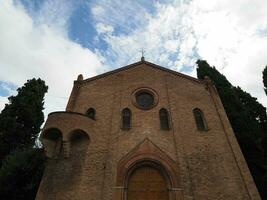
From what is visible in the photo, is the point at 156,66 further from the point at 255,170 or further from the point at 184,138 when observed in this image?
the point at 255,170

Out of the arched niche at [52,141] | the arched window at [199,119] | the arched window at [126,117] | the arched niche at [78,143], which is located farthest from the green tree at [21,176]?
the arched window at [199,119]

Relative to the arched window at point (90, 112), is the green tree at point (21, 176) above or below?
below

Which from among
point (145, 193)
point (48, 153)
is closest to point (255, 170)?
point (145, 193)

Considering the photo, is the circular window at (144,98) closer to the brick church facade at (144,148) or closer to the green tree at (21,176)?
the brick church facade at (144,148)

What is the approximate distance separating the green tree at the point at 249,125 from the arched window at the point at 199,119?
538 cm

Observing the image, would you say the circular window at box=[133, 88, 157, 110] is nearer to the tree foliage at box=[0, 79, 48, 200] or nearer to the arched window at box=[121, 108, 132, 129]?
the arched window at box=[121, 108, 132, 129]

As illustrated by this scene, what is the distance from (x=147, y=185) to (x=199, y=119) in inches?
195

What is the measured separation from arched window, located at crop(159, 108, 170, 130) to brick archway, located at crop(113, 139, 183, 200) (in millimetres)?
1460

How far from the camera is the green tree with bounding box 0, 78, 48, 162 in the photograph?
15359mm

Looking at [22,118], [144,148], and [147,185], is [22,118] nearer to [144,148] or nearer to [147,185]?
[144,148]

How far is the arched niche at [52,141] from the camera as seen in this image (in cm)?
1046

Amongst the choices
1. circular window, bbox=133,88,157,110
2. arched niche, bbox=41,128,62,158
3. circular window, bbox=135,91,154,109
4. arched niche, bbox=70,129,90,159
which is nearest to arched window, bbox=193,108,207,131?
circular window, bbox=133,88,157,110

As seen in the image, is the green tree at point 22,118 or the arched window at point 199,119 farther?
the green tree at point 22,118

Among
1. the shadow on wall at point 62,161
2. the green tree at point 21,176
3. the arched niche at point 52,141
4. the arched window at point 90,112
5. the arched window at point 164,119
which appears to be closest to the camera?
the shadow on wall at point 62,161
